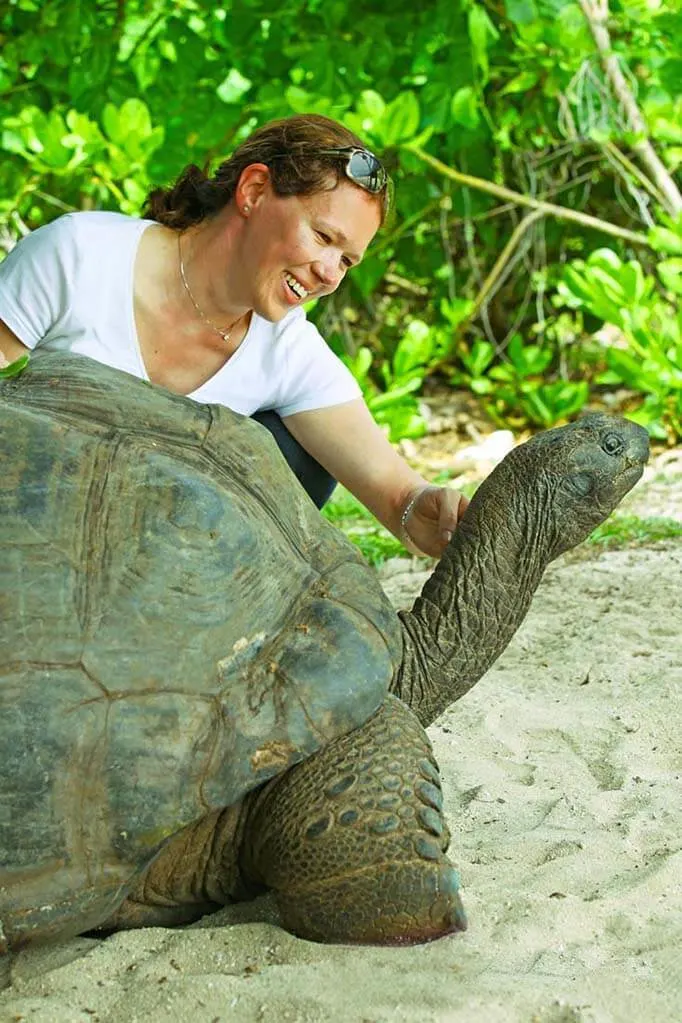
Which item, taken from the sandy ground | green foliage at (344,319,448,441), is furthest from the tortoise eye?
green foliage at (344,319,448,441)

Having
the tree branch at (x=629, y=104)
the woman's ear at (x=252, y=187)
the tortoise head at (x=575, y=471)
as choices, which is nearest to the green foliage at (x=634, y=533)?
the tree branch at (x=629, y=104)

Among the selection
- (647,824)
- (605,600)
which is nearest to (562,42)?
A: (605,600)

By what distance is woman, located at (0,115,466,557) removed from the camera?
2832 mm

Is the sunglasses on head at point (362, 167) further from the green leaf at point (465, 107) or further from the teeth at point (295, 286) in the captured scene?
the green leaf at point (465, 107)

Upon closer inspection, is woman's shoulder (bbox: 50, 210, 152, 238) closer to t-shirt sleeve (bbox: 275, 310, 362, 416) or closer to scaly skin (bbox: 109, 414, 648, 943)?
t-shirt sleeve (bbox: 275, 310, 362, 416)

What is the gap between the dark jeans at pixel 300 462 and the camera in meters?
3.24

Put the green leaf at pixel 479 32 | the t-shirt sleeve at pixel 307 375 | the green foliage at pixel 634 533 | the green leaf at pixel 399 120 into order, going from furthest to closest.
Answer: the green leaf at pixel 399 120 < the green leaf at pixel 479 32 < the green foliage at pixel 634 533 < the t-shirt sleeve at pixel 307 375

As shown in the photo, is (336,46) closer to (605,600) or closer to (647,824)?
(605,600)

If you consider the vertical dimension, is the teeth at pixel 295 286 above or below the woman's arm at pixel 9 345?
above

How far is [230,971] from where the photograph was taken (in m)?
1.98

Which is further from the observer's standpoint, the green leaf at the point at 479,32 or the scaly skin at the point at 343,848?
the green leaf at the point at 479,32

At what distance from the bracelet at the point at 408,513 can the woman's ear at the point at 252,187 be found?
0.75 m

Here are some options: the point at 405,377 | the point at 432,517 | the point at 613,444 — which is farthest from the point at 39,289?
the point at 405,377

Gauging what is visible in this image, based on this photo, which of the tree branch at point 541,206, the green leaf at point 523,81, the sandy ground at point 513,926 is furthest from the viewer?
the tree branch at point 541,206
